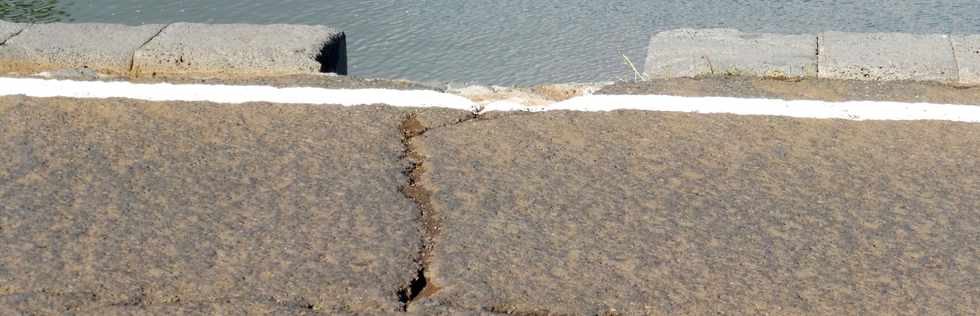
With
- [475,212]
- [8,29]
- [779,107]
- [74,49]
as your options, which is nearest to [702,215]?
[475,212]

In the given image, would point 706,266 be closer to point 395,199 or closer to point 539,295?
point 539,295

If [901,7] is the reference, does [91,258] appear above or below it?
above

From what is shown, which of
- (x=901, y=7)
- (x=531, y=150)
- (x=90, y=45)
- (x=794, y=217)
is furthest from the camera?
(x=901, y=7)

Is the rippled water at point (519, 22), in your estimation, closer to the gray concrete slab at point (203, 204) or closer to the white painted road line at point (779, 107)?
the white painted road line at point (779, 107)

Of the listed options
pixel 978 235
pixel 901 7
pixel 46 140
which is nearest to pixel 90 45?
pixel 46 140

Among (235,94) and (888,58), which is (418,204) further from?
(888,58)

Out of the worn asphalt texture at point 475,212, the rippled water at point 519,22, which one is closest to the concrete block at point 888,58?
the worn asphalt texture at point 475,212

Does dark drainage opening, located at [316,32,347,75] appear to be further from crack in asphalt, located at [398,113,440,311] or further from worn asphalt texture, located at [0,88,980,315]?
crack in asphalt, located at [398,113,440,311]
